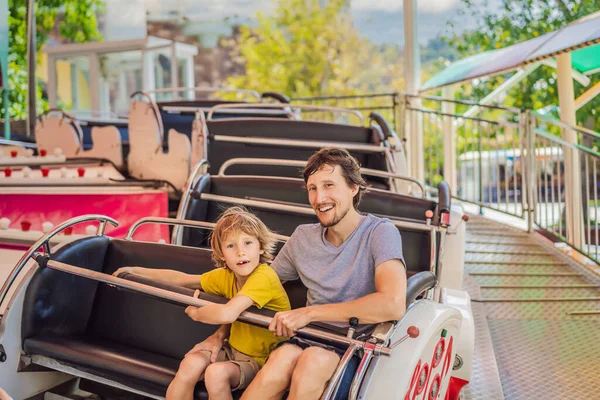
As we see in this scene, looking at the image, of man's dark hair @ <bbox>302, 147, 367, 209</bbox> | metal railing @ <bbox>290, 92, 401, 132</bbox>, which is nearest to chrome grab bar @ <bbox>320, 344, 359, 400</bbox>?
man's dark hair @ <bbox>302, 147, 367, 209</bbox>

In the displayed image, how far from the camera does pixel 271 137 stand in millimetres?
4383

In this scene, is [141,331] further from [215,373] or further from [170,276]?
[215,373]

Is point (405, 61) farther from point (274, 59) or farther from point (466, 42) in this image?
point (274, 59)

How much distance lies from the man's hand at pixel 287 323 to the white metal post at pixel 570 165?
10.4 ft

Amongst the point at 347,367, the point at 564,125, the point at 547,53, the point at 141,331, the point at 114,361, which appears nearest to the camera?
the point at 347,367

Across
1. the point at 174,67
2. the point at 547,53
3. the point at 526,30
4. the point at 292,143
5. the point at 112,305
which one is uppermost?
the point at 526,30

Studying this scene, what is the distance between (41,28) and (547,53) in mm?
8226

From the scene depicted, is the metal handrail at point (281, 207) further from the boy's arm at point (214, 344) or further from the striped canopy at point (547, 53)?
the striped canopy at point (547, 53)

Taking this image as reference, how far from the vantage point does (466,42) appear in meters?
8.59

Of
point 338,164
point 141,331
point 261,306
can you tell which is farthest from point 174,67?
point 261,306

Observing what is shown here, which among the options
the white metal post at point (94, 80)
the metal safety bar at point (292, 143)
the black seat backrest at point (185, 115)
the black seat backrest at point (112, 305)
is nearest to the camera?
the black seat backrest at point (112, 305)

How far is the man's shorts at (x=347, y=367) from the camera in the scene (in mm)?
1734

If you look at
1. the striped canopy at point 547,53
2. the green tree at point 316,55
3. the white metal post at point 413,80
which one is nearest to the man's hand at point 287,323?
the striped canopy at point 547,53

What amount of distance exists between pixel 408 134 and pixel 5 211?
13.7 feet
